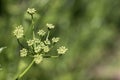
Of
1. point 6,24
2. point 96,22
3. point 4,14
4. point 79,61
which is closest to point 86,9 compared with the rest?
point 96,22

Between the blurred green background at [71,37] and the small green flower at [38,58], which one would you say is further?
the blurred green background at [71,37]

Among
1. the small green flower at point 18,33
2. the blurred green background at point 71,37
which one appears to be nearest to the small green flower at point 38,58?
the small green flower at point 18,33

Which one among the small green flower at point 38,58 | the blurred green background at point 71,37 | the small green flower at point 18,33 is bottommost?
the small green flower at point 38,58

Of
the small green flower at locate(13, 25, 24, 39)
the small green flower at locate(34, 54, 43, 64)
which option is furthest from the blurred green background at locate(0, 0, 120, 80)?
the small green flower at locate(34, 54, 43, 64)

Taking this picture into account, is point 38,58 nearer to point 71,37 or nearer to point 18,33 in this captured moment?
point 18,33

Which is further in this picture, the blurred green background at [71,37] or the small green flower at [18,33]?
the blurred green background at [71,37]

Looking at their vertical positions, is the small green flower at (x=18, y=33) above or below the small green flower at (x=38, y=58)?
above

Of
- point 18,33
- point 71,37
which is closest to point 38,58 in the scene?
point 18,33

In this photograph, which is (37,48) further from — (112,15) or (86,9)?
(112,15)

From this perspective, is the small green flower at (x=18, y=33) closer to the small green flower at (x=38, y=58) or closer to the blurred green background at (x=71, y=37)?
the small green flower at (x=38, y=58)
